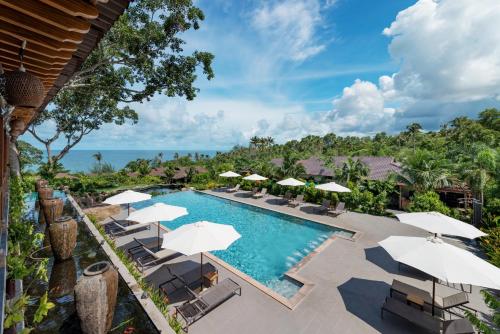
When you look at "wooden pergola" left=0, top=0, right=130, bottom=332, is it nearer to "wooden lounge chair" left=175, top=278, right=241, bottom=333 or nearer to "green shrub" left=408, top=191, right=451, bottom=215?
"wooden lounge chair" left=175, top=278, right=241, bottom=333

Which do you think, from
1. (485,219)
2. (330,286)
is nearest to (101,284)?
(330,286)

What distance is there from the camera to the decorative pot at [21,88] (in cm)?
276

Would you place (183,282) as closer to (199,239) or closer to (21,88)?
(199,239)

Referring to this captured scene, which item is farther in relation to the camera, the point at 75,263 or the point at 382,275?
the point at 382,275

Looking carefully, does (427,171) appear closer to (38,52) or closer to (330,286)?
(330,286)

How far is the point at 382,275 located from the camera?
8.05 metres

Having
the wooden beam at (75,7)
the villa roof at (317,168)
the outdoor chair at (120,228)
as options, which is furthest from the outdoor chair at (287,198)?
the wooden beam at (75,7)

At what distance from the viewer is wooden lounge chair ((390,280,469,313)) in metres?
5.90

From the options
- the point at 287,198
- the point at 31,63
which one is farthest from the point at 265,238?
the point at 31,63

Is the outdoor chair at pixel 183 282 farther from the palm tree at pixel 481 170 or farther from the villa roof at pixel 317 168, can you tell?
the villa roof at pixel 317 168

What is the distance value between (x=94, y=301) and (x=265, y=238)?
898 cm

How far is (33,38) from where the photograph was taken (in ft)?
8.21

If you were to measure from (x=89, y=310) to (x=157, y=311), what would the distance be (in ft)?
4.85

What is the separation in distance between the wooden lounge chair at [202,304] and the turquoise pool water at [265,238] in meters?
2.17
